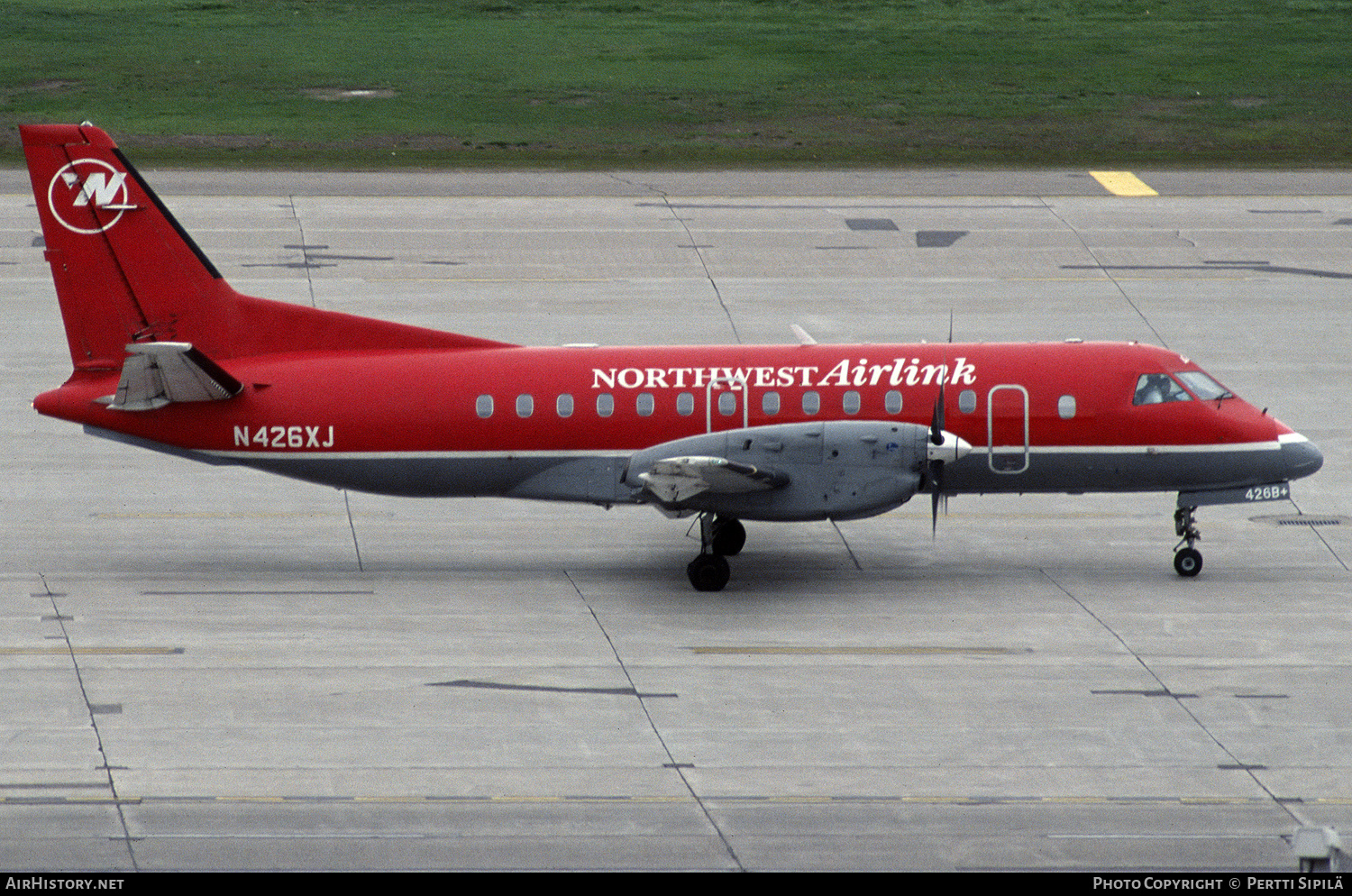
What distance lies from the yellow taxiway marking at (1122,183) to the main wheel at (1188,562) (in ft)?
92.8

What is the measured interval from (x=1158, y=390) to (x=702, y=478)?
23.5 feet

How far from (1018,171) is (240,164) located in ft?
83.2

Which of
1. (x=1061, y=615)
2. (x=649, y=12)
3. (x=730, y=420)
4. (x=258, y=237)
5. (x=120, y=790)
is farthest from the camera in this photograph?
(x=649, y=12)

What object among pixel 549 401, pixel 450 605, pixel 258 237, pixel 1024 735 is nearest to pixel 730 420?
pixel 549 401

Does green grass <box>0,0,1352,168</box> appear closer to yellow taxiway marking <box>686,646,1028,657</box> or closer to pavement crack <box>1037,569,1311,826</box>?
pavement crack <box>1037,569,1311,826</box>

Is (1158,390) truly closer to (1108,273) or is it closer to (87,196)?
(87,196)

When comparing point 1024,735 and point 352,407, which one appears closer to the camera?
point 1024,735

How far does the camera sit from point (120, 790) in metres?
17.4

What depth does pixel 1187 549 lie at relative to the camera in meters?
24.9

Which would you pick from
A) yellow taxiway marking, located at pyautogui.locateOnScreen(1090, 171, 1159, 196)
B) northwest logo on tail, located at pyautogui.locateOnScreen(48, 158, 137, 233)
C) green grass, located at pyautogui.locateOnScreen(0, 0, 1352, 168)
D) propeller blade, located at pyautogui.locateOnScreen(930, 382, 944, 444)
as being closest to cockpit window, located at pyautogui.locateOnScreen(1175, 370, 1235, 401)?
propeller blade, located at pyautogui.locateOnScreen(930, 382, 944, 444)

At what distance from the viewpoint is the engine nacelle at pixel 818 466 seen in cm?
2331

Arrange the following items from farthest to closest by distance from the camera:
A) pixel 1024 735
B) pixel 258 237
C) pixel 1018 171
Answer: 1. pixel 1018 171
2. pixel 258 237
3. pixel 1024 735

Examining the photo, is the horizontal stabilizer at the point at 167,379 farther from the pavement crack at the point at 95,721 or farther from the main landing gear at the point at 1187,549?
the main landing gear at the point at 1187,549

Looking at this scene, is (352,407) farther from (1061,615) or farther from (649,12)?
(649,12)
